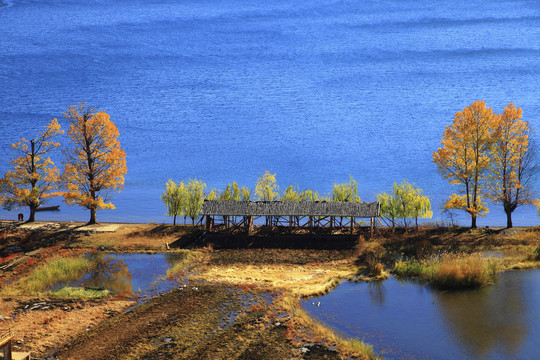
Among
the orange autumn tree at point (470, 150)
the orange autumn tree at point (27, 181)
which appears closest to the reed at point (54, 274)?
the orange autumn tree at point (27, 181)

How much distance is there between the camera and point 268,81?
143750 mm

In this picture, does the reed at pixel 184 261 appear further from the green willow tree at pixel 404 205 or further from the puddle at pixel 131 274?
the green willow tree at pixel 404 205

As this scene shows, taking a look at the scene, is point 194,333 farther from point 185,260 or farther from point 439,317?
point 185,260

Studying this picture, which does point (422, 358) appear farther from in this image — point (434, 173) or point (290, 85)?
point (290, 85)

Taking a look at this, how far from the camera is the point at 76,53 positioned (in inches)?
6063

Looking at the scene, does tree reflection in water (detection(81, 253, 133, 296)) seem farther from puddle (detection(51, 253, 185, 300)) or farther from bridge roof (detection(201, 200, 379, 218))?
bridge roof (detection(201, 200, 379, 218))

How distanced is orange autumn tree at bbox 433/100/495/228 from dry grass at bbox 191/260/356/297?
16253mm

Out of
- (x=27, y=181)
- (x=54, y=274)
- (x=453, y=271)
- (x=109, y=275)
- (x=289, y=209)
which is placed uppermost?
(x=27, y=181)

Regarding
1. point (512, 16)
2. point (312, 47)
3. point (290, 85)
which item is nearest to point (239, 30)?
point (312, 47)

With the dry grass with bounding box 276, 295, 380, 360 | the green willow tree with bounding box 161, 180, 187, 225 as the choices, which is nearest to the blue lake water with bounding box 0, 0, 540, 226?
the green willow tree with bounding box 161, 180, 187, 225

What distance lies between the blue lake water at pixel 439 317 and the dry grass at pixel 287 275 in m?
1.47

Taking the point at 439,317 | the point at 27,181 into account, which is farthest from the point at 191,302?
the point at 27,181

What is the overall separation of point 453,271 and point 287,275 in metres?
12.4

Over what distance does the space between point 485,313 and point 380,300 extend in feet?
22.7
